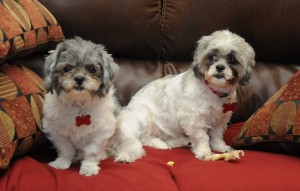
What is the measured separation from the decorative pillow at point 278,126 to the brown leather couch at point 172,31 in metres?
0.53

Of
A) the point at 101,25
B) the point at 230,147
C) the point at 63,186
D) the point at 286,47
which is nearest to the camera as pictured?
the point at 63,186

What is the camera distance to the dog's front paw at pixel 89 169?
1815mm

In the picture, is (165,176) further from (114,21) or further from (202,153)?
(114,21)

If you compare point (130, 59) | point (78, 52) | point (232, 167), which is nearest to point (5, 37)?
point (78, 52)

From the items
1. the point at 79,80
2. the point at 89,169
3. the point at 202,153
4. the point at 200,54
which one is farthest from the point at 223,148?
the point at 79,80

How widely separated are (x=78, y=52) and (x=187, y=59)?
1.06m

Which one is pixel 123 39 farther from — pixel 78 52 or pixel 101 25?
pixel 78 52

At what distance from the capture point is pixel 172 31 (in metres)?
2.58

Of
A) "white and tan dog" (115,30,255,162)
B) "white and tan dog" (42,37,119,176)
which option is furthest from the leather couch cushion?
"white and tan dog" (42,37,119,176)

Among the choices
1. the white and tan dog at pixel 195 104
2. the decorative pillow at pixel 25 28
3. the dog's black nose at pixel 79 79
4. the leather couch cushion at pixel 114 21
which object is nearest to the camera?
the dog's black nose at pixel 79 79

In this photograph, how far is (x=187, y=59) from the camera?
2711mm

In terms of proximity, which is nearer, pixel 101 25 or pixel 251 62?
pixel 251 62

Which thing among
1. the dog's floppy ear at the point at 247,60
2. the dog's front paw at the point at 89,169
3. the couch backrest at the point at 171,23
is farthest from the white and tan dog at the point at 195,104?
the couch backrest at the point at 171,23

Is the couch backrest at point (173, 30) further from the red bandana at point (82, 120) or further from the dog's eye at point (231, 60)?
the red bandana at point (82, 120)
